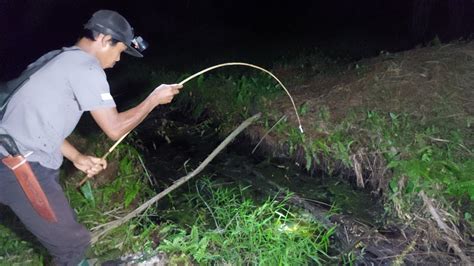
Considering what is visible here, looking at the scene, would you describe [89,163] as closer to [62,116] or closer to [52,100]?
[62,116]

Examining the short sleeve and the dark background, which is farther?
the dark background

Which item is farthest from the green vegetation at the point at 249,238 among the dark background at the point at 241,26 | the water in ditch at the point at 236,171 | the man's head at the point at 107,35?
the dark background at the point at 241,26

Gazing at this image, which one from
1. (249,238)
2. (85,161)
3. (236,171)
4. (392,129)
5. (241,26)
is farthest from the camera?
(241,26)

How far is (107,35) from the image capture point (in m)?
2.87

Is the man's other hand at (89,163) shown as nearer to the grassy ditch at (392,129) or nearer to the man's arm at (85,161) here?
the man's arm at (85,161)

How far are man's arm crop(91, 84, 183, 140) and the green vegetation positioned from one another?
3.95ft

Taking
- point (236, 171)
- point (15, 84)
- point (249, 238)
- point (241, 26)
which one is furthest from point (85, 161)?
point (241, 26)

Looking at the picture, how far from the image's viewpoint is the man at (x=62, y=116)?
271 cm

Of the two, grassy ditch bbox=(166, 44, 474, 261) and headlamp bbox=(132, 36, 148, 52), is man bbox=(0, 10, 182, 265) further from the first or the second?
grassy ditch bbox=(166, 44, 474, 261)

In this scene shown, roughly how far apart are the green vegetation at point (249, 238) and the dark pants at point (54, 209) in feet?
3.17

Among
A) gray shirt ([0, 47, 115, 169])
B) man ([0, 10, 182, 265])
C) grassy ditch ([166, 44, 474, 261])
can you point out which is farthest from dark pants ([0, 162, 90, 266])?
grassy ditch ([166, 44, 474, 261])

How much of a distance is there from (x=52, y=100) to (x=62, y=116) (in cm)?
11

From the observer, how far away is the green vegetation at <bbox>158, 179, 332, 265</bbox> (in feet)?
Answer: 11.8

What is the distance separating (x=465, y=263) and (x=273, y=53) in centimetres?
829
